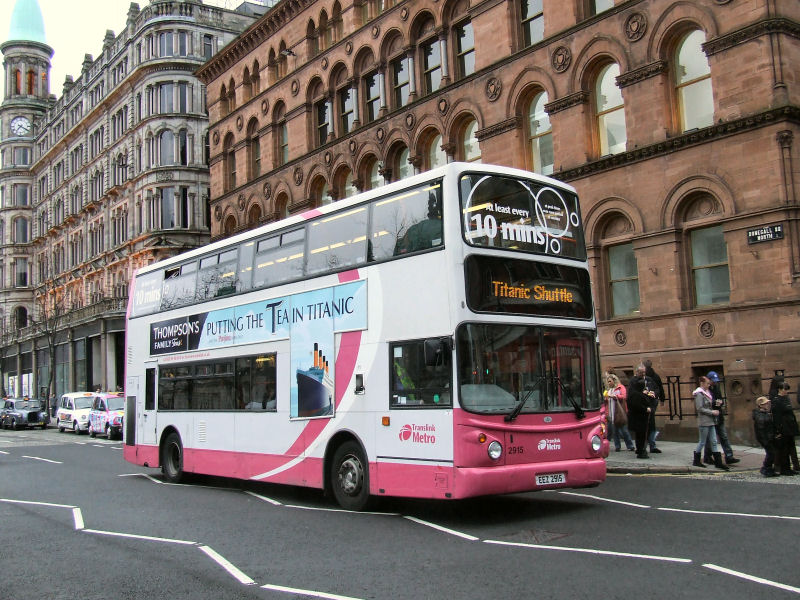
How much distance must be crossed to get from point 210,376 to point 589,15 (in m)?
16.0

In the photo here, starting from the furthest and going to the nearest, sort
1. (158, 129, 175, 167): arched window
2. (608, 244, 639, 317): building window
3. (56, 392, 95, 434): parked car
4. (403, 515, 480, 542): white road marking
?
(158, 129, 175, 167): arched window, (56, 392, 95, 434): parked car, (608, 244, 639, 317): building window, (403, 515, 480, 542): white road marking

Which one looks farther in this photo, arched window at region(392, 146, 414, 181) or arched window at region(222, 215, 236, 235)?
arched window at region(222, 215, 236, 235)

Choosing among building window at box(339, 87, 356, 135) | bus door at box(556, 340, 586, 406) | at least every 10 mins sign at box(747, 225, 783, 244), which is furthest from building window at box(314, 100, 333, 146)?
bus door at box(556, 340, 586, 406)

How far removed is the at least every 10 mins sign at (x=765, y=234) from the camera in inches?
745

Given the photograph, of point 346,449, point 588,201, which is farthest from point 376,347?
point 588,201

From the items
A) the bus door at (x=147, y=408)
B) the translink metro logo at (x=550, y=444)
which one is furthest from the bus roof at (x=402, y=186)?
the translink metro logo at (x=550, y=444)

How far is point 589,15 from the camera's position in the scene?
23.8 metres

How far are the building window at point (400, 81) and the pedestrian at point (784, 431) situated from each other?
2003cm

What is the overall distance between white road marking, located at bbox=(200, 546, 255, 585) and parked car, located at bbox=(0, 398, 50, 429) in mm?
38296

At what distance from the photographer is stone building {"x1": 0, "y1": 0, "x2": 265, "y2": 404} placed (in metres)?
53.8

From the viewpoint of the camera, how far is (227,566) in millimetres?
7961

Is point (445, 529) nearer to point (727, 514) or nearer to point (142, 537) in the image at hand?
point (727, 514)

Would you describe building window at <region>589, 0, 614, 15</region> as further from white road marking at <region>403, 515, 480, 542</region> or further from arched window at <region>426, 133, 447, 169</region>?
white road marking at <region>403, 515, 480, 542</region>

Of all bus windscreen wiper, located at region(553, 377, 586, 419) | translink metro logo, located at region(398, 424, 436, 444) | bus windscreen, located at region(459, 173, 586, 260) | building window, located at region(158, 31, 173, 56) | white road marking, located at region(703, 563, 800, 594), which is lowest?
white road marking, located at region(703, 563, 800, 594)
